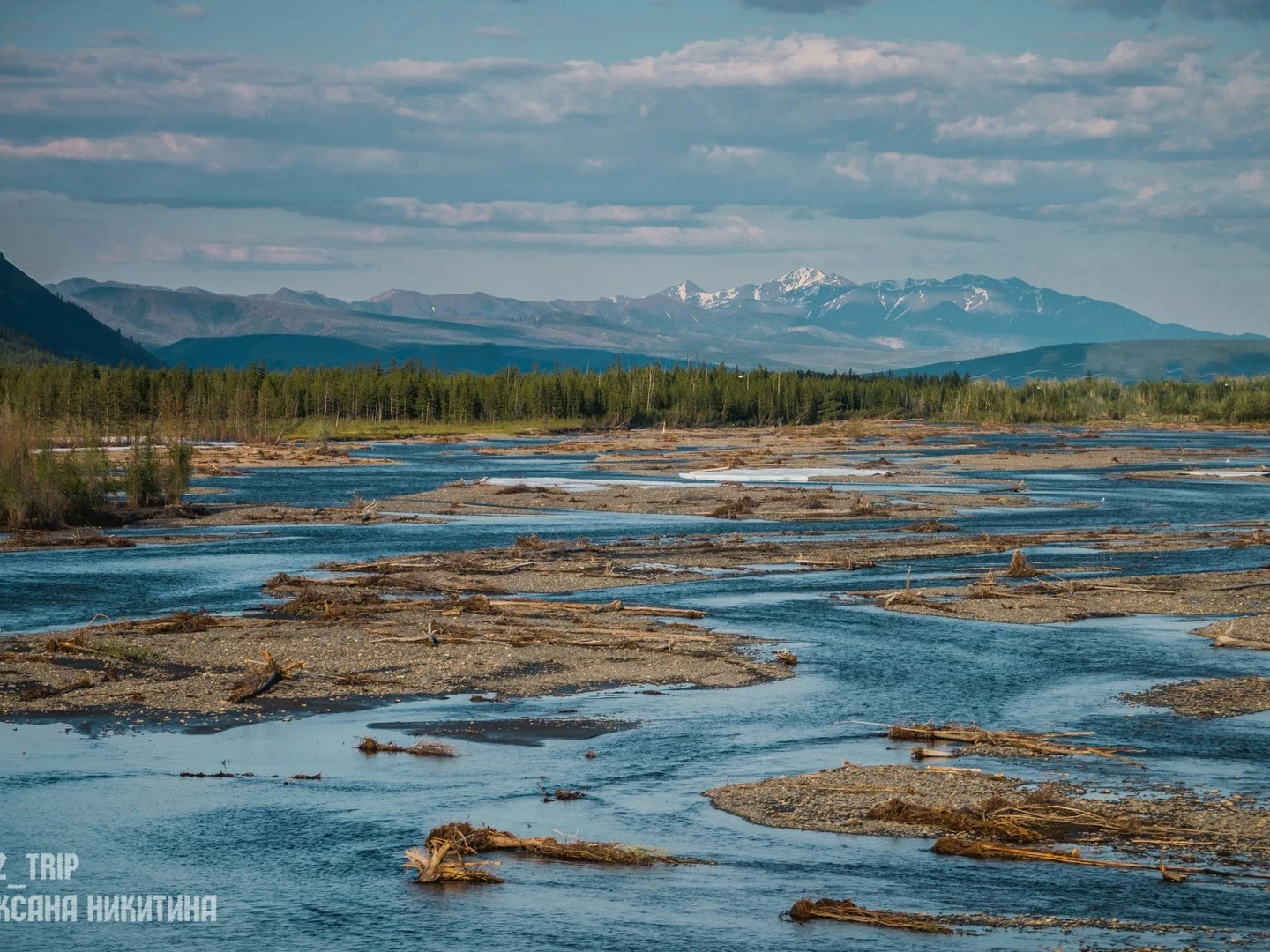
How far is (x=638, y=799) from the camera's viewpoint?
27641 millimetres

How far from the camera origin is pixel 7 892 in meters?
22.8

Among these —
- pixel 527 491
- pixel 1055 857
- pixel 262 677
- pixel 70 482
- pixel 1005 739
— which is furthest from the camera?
pixel 527 491

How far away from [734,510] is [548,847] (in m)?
64.7

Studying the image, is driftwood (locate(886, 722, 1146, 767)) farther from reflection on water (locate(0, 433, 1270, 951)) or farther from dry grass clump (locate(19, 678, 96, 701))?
dry grass clump (locate(19, 678, 96, 701))

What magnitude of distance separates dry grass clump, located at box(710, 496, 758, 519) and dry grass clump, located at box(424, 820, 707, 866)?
62910 millimetres

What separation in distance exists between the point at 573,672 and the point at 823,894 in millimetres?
18525

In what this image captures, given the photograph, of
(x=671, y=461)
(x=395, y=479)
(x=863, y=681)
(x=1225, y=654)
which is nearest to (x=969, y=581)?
(x=1225, y=654)

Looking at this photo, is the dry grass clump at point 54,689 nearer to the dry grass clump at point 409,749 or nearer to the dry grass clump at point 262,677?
the dry grass clump at point 262,677

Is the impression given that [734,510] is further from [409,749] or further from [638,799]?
[638,799]

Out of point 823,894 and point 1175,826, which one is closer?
point 823,894

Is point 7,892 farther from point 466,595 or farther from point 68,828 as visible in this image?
point 466,595

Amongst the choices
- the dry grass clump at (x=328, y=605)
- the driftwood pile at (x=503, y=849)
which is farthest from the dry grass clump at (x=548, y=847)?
the dry grass clump at (x=328, y=605)

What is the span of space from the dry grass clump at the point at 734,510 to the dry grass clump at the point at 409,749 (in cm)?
5645

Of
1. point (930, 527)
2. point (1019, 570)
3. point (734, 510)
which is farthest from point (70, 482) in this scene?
point (1019, 570)
